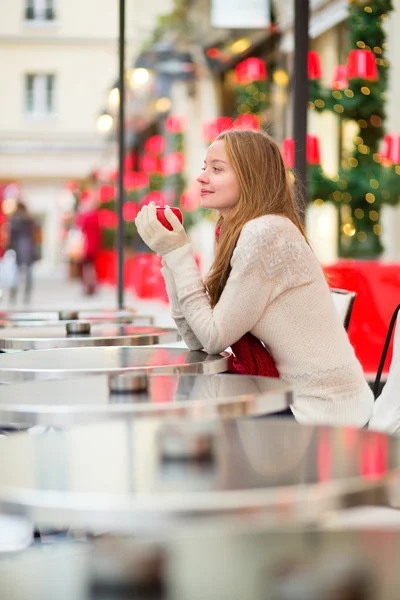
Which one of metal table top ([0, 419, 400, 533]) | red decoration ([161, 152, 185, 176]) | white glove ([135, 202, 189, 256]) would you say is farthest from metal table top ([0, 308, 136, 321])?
red decoration ([161, 152, 185, 176])

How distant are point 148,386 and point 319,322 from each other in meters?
0.75

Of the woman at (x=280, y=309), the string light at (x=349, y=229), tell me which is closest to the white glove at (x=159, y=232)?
the woman at (x=280, y=309)

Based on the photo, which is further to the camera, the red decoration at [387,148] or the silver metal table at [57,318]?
the red decoration at [387,148]

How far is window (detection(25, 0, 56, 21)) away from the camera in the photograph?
24.7 meters

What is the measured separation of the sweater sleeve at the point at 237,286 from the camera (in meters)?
2.10

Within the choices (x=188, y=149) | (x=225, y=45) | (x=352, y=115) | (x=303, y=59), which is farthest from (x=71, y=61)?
(x=303, y=59)

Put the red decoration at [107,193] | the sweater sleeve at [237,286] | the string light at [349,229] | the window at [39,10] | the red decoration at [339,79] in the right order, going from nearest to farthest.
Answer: the sweater sleeve at [237,286] < the red decoration at [339,79] < the string light at [349,229] < the red decoration at [107,193] < the window at [39,10]

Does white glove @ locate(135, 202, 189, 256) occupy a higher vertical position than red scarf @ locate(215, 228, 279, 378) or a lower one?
higher

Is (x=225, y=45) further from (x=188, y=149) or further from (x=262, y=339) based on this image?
(x=262, y=339)

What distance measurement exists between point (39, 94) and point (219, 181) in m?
25.8

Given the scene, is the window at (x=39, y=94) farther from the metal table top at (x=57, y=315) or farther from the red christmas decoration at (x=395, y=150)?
the metal table top at (x=57, y=315)

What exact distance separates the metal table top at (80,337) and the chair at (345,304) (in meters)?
0.55

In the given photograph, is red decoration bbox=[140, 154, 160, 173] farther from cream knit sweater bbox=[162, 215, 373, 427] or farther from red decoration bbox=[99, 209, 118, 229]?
cream knit sweater bbox=[162, 215, 373, 427]

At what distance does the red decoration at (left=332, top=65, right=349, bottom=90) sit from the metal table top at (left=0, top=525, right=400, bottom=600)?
602 cm
